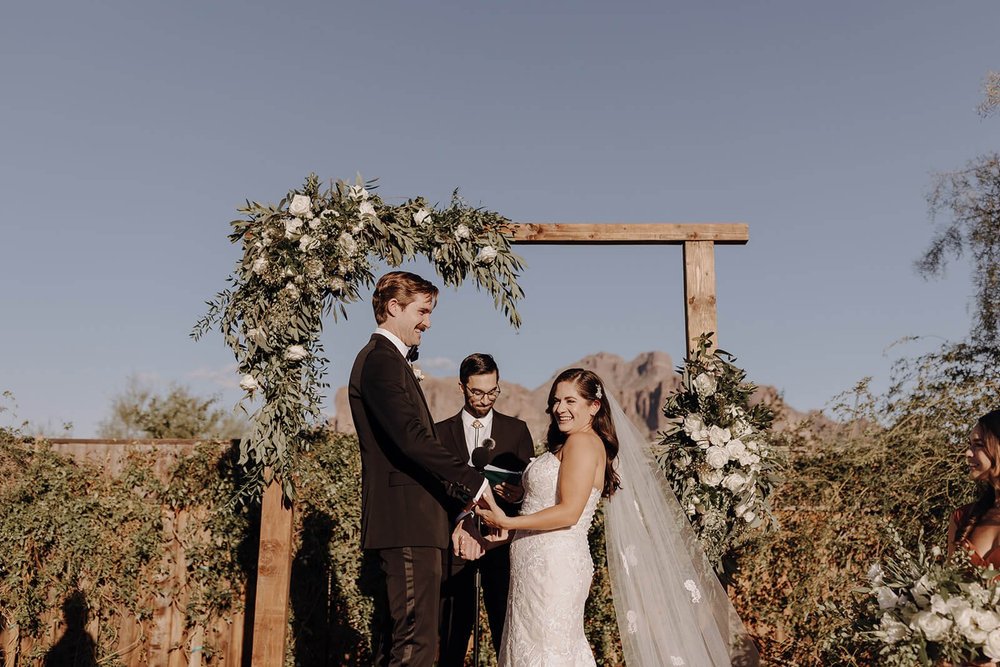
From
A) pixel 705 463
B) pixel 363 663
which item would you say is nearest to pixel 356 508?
pixel 363 663

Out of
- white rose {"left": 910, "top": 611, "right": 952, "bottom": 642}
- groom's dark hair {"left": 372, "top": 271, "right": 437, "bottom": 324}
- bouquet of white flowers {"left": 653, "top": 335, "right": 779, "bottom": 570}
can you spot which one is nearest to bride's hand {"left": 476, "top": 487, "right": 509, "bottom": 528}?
groom's dark hair {"left": 372, "top": 271, "right": 437, "bottom": 324}

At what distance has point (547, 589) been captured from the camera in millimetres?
3699

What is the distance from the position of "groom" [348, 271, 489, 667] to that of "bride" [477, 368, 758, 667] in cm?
25

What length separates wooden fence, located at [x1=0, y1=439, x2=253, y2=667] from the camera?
571 centimetres

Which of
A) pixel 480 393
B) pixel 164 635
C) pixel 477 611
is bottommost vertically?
pixel 164 635

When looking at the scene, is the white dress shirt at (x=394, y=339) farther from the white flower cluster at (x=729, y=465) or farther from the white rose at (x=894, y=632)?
the white rose at (x=894, y=632)

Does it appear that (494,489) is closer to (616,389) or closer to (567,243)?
(567,243)

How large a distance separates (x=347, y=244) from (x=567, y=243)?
133cm

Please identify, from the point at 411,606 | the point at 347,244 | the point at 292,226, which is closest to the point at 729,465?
the point at 411,606

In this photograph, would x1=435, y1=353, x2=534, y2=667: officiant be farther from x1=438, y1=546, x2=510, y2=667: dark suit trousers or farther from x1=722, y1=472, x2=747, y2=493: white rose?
x1=722, y1=472, x2=747, y2=493: white rose

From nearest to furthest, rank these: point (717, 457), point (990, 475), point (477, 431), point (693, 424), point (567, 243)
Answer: point (990, 475), point (717, 457), point (693, 424), point (477, 431), point (567, 243)

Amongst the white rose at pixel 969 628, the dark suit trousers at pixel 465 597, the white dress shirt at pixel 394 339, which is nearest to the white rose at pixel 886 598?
the white rose at pixel 969 628

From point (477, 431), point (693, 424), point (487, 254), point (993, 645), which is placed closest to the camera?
point (993, 645)

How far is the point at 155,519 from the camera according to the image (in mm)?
5875
